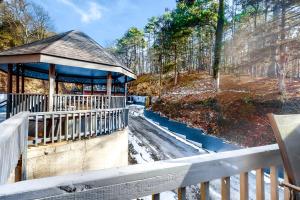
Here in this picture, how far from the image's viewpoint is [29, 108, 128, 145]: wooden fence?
5988mm

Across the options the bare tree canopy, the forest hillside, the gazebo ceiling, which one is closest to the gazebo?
the gazebo ceiling

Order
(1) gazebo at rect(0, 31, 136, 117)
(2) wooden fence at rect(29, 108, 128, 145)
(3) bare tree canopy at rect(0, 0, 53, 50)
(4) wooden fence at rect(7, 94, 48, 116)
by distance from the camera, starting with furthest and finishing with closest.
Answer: (3) bare tree canopy at rect(0, 0, 53, 50) → (4) wooden fence at rect(7, 94, 48, 116) → (1) gazebo at rect(0, 31, 136, 117) → (2) wooden fence at rect(29, 108, 128, 145)

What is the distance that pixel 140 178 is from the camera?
3.85 feet

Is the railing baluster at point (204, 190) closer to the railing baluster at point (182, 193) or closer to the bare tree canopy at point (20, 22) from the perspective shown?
the railing baluster at point (182, 193)

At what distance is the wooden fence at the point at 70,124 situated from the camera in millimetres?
5988

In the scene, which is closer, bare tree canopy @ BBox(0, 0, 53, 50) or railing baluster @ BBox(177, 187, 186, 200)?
railing baluster @ BBox(177, 187, 186, 200)

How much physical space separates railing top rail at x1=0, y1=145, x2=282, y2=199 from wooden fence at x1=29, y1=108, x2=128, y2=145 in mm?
5134

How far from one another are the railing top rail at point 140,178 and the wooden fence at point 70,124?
513cm

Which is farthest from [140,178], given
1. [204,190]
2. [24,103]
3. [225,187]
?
[24,103]

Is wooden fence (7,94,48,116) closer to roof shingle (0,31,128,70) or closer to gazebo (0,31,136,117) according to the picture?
gazebo (0,31,136,117)

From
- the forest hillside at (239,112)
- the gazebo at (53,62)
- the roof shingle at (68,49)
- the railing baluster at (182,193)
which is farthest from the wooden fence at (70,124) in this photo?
the forest hillside at (239,112)

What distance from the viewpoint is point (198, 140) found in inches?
593

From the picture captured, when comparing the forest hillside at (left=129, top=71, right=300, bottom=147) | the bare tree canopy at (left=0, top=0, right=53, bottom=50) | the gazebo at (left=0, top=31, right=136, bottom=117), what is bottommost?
the forest hillside at (left=129, top=71, right=300, bottom=147)

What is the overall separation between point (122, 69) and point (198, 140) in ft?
26.0
